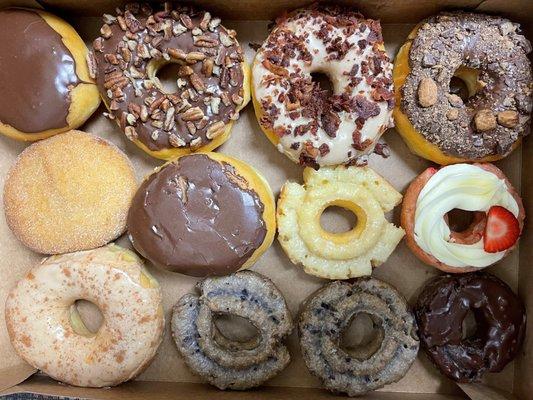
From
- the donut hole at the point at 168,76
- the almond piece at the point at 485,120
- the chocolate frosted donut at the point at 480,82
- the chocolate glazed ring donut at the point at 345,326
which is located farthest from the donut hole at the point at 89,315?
the almond piece at the point at 485,120

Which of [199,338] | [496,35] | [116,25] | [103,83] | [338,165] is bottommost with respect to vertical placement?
[199,338]

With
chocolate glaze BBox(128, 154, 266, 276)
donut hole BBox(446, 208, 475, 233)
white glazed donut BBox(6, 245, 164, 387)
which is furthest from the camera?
donut hole BBox(446, 208, 475, 233)

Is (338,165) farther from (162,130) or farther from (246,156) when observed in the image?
(162,130)

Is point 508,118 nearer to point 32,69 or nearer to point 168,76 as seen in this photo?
point 168,76

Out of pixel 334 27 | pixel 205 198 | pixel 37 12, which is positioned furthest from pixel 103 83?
pixel 334 27

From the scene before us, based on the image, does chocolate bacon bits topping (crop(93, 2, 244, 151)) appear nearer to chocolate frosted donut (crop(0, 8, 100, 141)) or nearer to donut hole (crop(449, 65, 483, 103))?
chocolate frosted donut (crop(0, 8, 100, 141))

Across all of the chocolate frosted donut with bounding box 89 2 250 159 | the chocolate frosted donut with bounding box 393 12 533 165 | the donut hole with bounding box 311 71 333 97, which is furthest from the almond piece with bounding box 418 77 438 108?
the chocolate frosted donut with bounding box 89 2 250 159

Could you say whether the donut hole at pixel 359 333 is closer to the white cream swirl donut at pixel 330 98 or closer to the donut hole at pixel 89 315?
the white cream swirl donut at pixel 330 98
